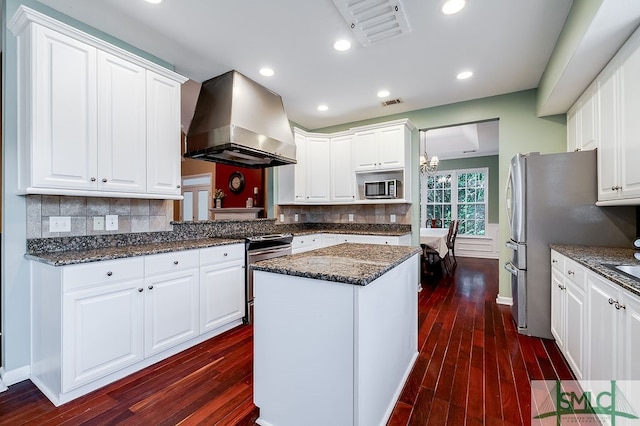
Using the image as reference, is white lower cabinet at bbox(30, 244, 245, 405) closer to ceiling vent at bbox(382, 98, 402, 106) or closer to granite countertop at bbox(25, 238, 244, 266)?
granite countertop at bbox(25, 238, 244, 266)

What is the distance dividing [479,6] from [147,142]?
2.78 metres

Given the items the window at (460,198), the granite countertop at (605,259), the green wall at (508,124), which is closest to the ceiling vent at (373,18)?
the green wall at (508,124)

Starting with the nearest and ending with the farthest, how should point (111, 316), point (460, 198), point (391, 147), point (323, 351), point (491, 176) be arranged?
point (323, 351) < point (111, 316) < point (391, 147) < point (491, 176) < point (460, 198)

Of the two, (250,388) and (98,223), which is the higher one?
(98,223)

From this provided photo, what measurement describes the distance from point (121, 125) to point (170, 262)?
114 centimetres

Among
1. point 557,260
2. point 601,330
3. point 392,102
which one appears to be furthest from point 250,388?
point 392,102

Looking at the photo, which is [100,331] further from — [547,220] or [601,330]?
[547,220]

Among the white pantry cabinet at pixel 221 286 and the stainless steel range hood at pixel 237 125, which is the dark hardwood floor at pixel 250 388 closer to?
the white pantry cabinet at pixel 221 286

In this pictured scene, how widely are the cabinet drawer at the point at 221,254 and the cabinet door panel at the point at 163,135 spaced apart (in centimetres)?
61

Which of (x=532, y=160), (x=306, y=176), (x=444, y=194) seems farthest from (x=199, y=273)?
(x=444, y=194)

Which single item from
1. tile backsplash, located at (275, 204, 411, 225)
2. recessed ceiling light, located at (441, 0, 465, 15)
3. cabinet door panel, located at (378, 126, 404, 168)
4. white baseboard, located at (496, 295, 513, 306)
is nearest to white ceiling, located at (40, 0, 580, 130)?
recessed ceiling light, located at (441, 0, 465, 15)

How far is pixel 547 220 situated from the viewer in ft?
8.65

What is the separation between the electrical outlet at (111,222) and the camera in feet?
7.83

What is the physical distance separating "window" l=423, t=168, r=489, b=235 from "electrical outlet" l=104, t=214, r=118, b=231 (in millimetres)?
7196
